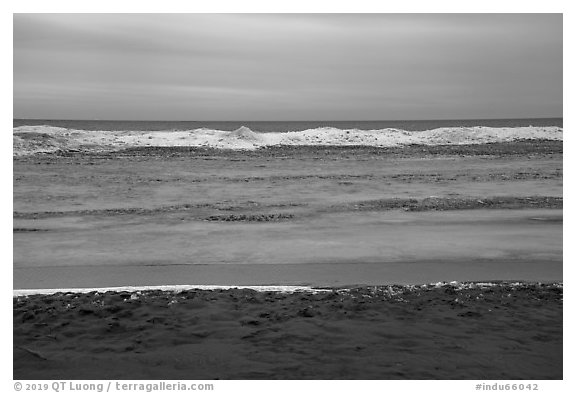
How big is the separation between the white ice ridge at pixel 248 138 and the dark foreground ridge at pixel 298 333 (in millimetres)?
16353

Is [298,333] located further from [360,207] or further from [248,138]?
[248,138]

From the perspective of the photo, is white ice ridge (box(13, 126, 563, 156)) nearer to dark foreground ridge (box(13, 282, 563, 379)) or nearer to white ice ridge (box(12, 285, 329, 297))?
white ice ridge (box(12, 285, 329, 297))

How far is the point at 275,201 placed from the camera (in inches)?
400

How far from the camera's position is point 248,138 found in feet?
77.9

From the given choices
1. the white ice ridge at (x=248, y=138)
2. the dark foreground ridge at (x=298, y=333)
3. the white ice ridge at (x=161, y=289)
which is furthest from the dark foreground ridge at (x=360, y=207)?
the white ice ridge at (x=248, y=138)

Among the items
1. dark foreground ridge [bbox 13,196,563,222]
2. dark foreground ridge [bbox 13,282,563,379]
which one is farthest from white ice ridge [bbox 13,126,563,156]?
dark foreground ridge [bbox 13,282,563,379]

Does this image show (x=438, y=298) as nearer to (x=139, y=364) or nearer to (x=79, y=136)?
(x=139, y=364)

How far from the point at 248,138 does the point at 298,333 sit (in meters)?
20.3

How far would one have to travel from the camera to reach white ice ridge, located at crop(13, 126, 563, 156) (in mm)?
20641

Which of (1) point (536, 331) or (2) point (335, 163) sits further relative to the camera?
(2) point (335, 163)

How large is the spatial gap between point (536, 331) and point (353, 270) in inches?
79.3

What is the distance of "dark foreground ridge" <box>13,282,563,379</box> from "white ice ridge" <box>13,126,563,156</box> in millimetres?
16353

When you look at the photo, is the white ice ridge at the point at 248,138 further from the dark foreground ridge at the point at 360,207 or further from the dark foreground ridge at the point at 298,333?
the dark foreground ridge at the point at 298,333
